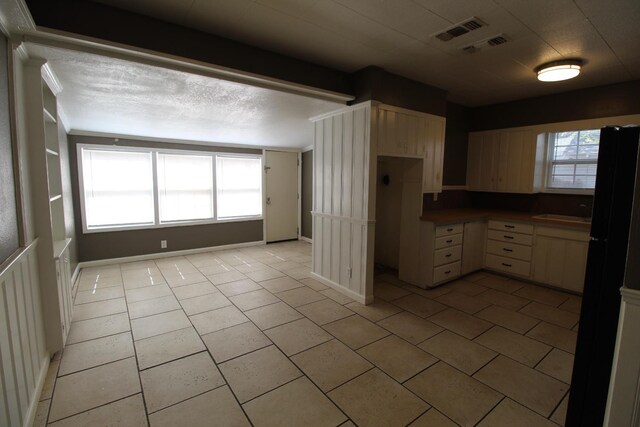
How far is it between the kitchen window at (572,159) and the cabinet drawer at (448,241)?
6.05ft

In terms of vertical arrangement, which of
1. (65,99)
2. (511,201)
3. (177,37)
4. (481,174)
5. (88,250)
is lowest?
(88,250)

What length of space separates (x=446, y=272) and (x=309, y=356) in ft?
8.02

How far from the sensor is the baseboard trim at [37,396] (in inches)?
64.1

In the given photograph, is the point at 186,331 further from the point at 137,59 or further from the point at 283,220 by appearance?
the point at 283,220

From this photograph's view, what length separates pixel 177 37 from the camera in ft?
7.71

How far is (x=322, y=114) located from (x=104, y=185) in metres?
3.80

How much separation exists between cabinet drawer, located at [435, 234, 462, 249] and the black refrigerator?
7.36ft

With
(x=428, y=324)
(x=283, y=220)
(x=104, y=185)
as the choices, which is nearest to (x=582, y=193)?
(x=428, y=324)

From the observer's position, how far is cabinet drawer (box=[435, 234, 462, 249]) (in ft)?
12.5

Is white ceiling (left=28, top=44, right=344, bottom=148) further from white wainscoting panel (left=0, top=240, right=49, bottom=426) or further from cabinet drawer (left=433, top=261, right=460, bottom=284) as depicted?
cabinet drawer (left=433, top=261, right=460, bottom=284)

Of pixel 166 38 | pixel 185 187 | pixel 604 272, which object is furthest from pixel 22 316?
pixel 185 187

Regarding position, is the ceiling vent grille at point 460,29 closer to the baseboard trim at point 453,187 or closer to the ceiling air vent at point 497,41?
the ceiling air vent at point 497,41

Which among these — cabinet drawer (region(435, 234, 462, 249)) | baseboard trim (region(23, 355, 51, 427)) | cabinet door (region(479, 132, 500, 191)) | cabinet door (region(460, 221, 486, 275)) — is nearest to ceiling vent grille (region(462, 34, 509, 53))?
cabinet drawer (region(435, 234, 462, 249))

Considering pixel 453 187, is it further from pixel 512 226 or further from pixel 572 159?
pixel 572 159
